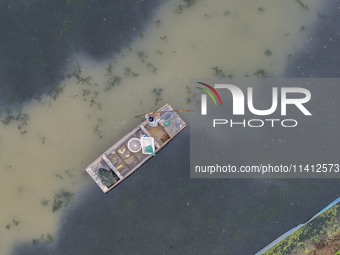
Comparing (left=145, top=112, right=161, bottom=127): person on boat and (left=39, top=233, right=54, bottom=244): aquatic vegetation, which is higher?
(left=145, top=112, right=161, bottom=127): person on boat

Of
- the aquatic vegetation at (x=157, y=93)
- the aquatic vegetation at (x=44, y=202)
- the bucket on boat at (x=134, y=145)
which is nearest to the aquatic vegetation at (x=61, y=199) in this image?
the aquatic vegetation at (x=44, y=202)

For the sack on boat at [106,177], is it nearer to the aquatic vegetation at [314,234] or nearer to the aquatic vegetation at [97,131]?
the aquatic vegetation at [97,131]

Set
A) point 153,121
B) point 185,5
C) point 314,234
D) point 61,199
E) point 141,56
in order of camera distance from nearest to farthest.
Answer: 1. point 153,121
2. point 61,199
3. point 314,234
4. point 141,56
5. point 185,5

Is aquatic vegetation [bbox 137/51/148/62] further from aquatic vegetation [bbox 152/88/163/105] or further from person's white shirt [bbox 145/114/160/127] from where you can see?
person's white shirt [bbox 145/114/160/127]

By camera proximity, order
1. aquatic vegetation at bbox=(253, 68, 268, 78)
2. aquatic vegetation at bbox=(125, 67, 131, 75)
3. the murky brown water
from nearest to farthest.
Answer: the murky brown water, aquatic vegetation at bbox=(125, 67, 131, 75), aquatic vegetation at bbox=(253, 68, 268, 78)

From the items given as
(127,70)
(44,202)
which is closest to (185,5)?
(127,70)

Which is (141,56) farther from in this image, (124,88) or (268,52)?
(268,52)

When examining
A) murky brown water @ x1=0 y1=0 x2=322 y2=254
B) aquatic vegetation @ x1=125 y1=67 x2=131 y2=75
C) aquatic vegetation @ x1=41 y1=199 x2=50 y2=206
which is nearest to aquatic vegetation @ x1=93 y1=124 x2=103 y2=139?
murky brown water @ x1=0 y1=0 x2=322 y2=254
